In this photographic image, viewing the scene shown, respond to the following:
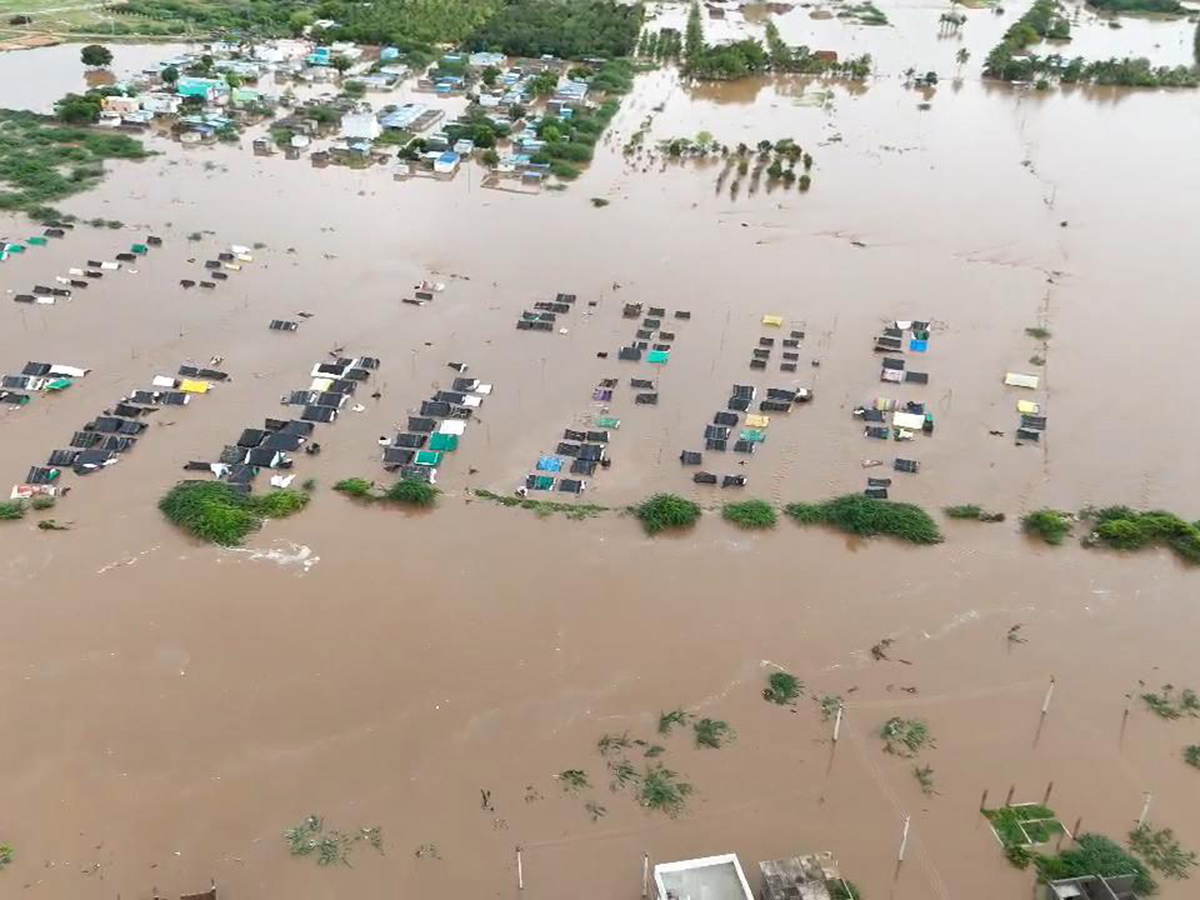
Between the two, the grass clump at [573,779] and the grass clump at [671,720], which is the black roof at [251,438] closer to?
the grass clump at [573,779]

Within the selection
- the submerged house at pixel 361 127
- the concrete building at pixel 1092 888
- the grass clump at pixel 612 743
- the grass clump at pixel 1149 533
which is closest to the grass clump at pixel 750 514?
the grass clump at pixel 612 743

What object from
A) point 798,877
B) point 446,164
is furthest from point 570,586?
point 446,164

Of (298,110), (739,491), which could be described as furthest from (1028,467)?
(298,110)

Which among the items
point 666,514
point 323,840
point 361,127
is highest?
point 361,127

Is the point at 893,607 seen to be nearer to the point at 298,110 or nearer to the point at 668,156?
the point at 668,156

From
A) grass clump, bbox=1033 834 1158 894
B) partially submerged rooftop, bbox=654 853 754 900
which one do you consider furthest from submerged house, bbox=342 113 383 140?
grass clump, bbox=1033 834 1158 894

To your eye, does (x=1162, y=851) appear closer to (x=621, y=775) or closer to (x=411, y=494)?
(x=621, y=775)
